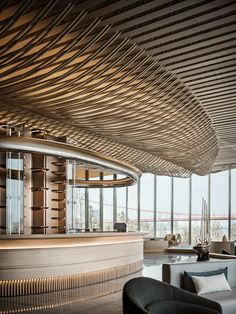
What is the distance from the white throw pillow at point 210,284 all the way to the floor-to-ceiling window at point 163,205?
17.5m

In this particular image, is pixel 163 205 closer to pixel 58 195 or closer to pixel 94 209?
pixel 94 209

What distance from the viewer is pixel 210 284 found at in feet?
20.4

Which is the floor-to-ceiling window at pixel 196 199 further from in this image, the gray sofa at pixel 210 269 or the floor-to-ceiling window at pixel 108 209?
the gray sofa at pixel 210 269

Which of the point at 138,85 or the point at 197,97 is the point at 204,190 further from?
the point at 138,85

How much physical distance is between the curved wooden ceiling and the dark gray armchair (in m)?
3.09

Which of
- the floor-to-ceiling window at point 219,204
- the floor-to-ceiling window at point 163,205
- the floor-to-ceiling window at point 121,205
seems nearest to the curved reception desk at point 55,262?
the floor-to-ceiling window at point 219,204

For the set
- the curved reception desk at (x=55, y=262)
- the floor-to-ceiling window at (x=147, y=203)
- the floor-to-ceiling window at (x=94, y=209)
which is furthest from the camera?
the floor-to-ceiling window at (x=94, y=209)

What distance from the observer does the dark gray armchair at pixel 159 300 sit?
4.57 m

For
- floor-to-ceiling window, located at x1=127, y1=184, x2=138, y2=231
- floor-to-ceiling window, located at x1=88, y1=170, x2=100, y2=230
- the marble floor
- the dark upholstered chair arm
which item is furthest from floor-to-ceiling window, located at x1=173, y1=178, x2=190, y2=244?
the dark upholstered chair arm

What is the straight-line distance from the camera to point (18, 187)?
38.2 ft

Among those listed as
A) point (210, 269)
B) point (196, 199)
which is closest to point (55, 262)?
point (210, 269)

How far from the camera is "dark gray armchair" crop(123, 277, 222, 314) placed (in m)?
4.57

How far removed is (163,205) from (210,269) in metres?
17.4

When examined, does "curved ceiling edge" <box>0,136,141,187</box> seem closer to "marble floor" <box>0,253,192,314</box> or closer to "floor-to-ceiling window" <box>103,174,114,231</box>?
"marble floor" <box>0,253,192,314</box>
